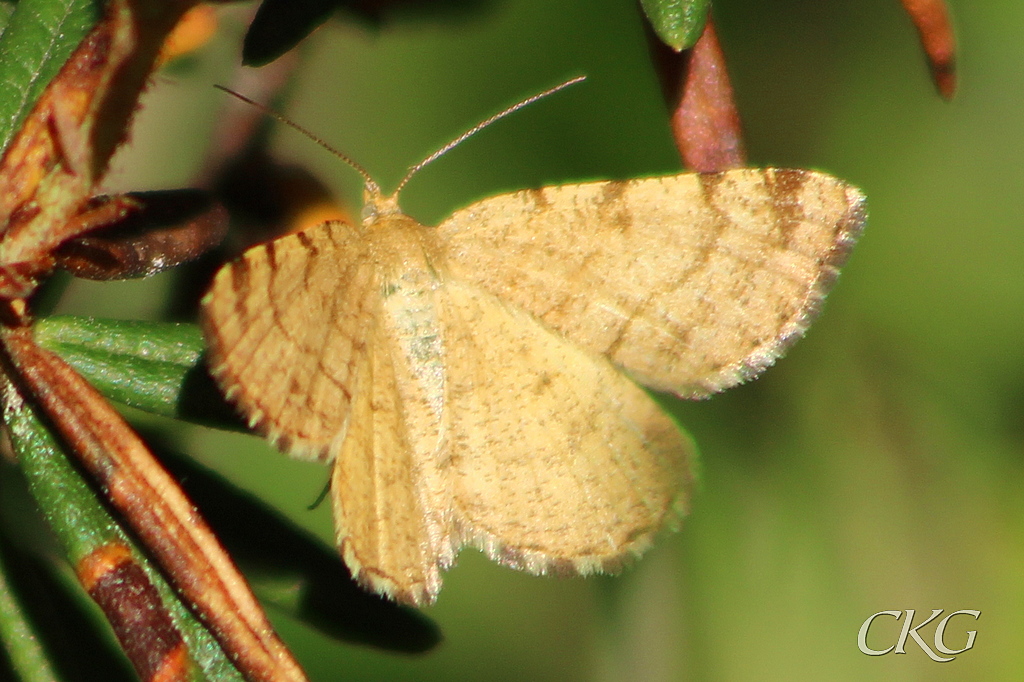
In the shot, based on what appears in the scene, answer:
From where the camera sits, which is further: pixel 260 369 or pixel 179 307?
pixel 179 307

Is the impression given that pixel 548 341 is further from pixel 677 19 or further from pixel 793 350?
pixel 793 350

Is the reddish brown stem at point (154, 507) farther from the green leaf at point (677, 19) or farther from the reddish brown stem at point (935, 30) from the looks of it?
the reddish brown stem at point (935, 30)

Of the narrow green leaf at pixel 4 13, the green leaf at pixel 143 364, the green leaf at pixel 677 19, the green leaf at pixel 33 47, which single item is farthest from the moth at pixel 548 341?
the narrow green leaf at pixel 4 13

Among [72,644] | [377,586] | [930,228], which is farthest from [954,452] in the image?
[72,644]

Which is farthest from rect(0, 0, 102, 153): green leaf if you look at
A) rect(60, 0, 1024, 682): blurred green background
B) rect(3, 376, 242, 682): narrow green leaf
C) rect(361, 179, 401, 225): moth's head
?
rect(60, 0, 1024, 682): blurred green background

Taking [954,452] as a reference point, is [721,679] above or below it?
below

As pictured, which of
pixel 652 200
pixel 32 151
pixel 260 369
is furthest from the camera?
pixel 652 200

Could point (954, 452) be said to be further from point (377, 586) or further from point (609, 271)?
point (377, 586)
